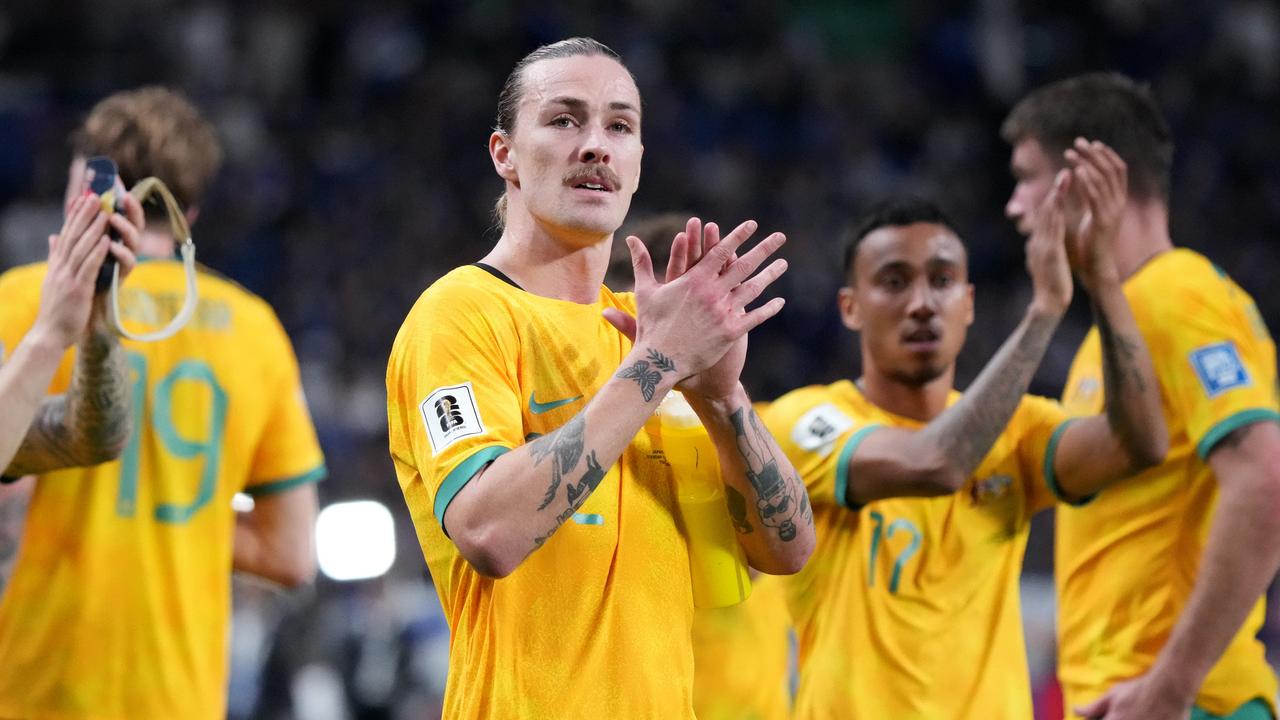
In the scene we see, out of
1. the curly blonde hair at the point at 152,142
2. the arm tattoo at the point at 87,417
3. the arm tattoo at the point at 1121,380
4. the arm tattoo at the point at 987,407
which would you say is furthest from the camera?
the curly blonde hair at the point at 152,142

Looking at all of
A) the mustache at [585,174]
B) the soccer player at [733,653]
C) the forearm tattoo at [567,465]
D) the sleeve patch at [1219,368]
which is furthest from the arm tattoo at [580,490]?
the sleeve patch at [1219,368]

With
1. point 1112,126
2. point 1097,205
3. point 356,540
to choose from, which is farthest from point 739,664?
point 356,540

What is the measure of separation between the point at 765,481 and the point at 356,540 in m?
9.82

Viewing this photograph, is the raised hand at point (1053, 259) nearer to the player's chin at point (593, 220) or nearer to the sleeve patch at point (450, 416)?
the player's chin at point (593, 220)

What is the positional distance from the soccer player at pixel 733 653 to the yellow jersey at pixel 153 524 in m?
1.25

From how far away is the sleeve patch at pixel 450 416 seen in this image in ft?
8.56

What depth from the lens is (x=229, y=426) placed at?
14.1ft

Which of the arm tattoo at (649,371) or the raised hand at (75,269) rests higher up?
the raised hand at (75,269)

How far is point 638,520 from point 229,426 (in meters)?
1.89

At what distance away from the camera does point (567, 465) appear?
8.27ft

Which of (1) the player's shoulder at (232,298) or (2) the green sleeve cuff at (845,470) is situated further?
(1) the player's shoulder at (232,298)

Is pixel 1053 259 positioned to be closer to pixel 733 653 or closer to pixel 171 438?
pixel 733 653

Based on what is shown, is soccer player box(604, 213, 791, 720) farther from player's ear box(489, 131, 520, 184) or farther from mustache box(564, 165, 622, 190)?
mustache box(564, 165, 622, 190)

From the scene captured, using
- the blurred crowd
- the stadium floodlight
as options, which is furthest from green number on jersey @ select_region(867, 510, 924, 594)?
the stadium floodlight
